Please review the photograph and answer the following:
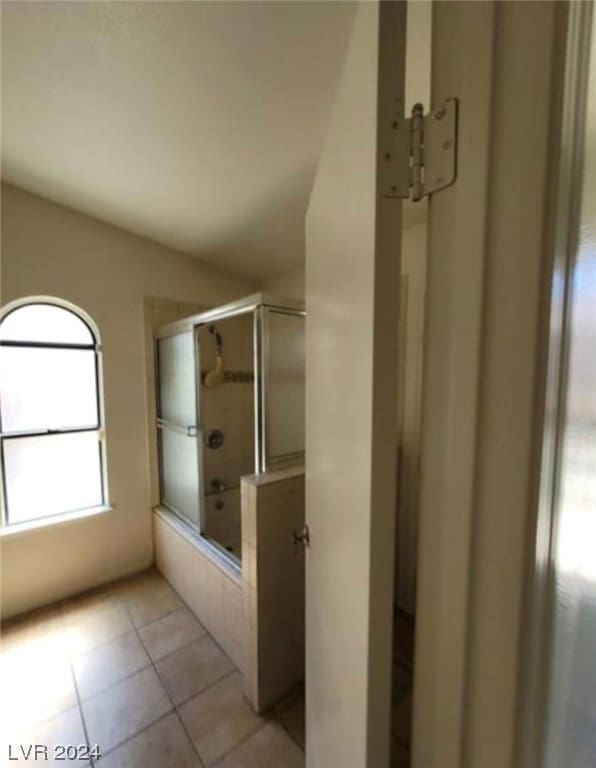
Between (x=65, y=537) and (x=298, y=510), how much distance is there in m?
1.66

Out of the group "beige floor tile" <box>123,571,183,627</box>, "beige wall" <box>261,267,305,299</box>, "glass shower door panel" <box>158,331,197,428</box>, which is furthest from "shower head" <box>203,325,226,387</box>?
"beige floor tile" <box>123,571,183,627</box>

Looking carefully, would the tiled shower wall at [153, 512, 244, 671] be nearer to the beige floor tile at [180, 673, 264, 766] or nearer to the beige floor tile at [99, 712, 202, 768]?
the beige floor tile at [180, 673, 264, 766]

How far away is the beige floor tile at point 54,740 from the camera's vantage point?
125 centimetres

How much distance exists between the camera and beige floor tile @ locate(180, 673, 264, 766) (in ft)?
4.25

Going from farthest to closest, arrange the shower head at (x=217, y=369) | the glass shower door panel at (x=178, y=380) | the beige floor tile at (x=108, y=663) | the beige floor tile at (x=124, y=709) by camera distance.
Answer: the shower head at (x=217, y=369)
the glass shower door panel at (x=178, y=380)
the beige floor tile at (x=108, y=663)
the beige floor tile at (x=124, y=709)

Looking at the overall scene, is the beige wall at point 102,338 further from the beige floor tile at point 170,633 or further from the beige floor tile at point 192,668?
the beige floor tile at point 192,668

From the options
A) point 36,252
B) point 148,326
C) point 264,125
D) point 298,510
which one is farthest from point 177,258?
point 298,510

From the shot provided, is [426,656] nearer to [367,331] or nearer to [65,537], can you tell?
[367,331]

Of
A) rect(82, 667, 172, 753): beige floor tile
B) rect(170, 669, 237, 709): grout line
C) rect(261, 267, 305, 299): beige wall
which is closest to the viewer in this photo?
rect(82, 667, 172, 753): beige floor tile

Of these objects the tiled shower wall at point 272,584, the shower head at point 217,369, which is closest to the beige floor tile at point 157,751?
the tiled shower wall at point 272,584

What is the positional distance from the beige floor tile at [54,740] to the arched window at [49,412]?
3.60 ft

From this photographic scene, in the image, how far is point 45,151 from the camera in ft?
5.15

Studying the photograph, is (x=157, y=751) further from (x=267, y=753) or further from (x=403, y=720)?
(x=403, y=720)

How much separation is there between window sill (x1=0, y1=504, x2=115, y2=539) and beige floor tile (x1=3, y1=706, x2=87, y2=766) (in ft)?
3.24
